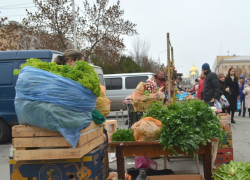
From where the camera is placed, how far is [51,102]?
257cm

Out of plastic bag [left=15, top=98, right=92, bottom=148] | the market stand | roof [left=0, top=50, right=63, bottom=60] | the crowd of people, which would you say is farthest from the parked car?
the market stand

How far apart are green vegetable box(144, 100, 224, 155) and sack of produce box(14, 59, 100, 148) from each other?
0.99 meters

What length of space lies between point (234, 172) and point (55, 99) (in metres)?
2.38

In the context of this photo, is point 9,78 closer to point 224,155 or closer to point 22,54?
point 22,54

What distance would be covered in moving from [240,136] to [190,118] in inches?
207

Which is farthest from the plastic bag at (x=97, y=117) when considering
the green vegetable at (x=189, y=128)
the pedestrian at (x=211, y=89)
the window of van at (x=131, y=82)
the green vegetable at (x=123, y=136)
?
the window of van at (x=131, y=82)

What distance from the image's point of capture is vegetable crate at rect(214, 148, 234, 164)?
4.31m

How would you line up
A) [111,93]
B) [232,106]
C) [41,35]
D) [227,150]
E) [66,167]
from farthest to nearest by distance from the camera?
[41,35] < [111,93] < [232,106] < [227,150] < [66,167]

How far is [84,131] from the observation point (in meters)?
2.81

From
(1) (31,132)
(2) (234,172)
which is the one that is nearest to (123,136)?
(1) (31,132)

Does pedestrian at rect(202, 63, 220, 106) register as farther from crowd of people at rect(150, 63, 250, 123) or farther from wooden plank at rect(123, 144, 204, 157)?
wooden plank at rect(123, 144, 204, 157)

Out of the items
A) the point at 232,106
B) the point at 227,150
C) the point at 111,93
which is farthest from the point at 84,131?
the point at 111,93

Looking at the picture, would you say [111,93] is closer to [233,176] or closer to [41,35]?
[41,35]

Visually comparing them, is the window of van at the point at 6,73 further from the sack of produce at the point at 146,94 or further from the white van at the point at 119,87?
the white van at the point at 119,87
